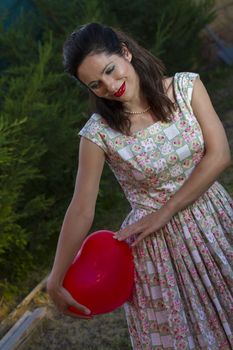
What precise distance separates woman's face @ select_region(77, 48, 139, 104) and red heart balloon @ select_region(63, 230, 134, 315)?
0.48m

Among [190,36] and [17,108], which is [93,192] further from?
[190,36]

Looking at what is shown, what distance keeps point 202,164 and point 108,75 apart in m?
0.42

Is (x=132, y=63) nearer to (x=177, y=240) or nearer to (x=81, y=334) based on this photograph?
Result: (x=177, y=240)

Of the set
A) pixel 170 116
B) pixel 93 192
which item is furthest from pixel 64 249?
pixel 170 116

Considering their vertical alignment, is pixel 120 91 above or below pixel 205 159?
above

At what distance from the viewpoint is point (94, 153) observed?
2.14 meters

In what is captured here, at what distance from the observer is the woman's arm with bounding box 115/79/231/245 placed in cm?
213

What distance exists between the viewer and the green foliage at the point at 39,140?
13.8 ft

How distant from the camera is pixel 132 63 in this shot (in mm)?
2154

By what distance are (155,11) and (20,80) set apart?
2.47 metres

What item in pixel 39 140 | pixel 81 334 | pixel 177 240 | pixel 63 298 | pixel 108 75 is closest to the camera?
pixel 108 75

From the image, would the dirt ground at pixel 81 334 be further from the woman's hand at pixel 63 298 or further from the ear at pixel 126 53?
the ear at pixel 126 53

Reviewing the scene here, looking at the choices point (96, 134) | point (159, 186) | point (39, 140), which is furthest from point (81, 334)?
point (96, 134)

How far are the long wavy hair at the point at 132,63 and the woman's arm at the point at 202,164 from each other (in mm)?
103
